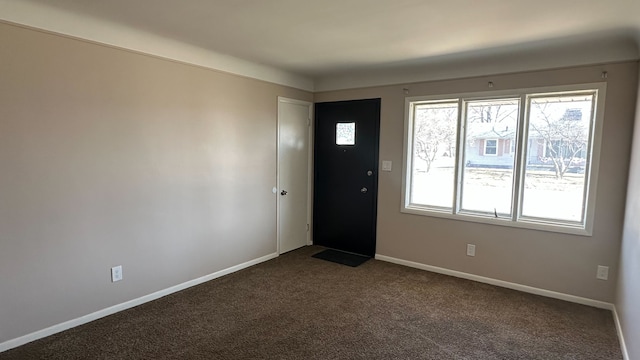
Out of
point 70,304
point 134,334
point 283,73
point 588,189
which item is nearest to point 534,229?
point 588,189

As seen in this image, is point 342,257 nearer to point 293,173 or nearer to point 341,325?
point 293,173

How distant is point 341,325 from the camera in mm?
2771

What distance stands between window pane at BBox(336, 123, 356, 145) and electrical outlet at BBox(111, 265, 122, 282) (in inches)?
113

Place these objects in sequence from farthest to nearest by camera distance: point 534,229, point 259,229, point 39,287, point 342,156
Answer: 1. point 342,156
2. point 259,229
3. point 534,229
4. point 39,287

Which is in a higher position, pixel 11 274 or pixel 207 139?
pixel 207 139

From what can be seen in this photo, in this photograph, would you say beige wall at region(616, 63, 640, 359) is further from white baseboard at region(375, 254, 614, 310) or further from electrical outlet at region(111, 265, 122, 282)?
electrical outlet at region(111, 265, 122, 282)

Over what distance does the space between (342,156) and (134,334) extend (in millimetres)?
3025

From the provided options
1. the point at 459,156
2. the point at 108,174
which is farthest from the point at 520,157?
the point at 108,174

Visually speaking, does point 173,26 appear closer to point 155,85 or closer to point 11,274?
point 155,85

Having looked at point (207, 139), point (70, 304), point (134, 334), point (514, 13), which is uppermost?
point (514, 13)

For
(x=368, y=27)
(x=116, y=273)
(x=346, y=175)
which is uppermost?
(x=368, y=27)

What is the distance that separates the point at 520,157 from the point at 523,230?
727mm

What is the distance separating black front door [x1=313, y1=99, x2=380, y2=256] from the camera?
4410 mm

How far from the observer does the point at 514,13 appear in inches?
91.1
